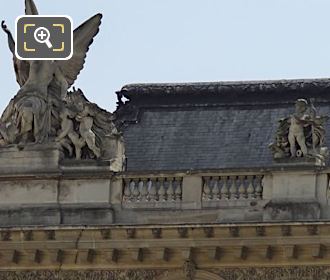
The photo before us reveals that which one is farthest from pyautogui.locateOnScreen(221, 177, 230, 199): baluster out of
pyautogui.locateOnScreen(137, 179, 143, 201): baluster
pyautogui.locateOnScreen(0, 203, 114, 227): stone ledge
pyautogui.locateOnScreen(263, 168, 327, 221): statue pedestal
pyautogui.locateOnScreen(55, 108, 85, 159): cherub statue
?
pyautogui.locateOnScreen(55, 108, 85, 159): cherub statue

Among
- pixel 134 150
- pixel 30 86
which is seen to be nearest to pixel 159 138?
pixel 134 150

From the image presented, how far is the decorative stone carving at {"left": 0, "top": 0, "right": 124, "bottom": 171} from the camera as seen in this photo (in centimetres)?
4709

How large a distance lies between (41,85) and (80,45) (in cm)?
145

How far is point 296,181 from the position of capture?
4522cm

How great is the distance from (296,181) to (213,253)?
2169 millimetres

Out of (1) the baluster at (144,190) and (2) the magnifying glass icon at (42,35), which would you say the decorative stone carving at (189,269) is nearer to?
(1) the baluster at (144,190)

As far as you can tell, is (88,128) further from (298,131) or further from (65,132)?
(298,131)

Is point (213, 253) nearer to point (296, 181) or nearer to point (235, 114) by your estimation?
point (296, 181)

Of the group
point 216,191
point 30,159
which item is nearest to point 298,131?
point 216,191

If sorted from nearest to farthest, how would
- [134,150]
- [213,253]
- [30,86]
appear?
1. [213,253]
2. [30,86]
3. [134,150]

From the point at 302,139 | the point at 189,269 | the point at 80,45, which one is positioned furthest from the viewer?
the point at 80,45

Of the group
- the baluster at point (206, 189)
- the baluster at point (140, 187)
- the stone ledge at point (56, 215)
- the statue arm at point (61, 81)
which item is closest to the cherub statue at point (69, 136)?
the statue arm at point (61, 81)

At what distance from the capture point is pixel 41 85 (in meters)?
48.2

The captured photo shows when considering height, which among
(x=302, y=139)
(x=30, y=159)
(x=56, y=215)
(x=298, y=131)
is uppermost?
(x=298, y=131)
